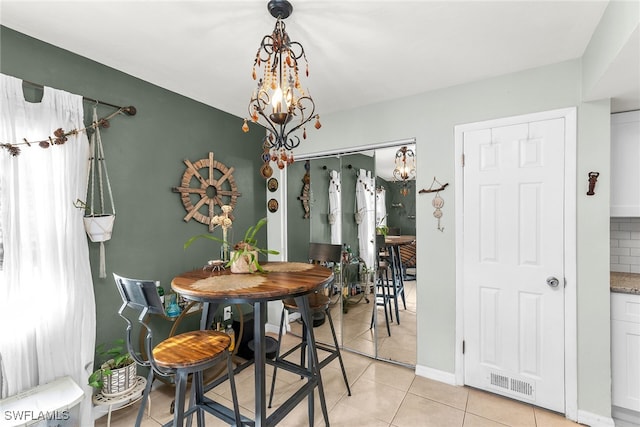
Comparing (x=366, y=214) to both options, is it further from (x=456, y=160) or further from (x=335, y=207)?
(x=456, y=160)

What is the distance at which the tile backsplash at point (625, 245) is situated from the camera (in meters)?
2.37

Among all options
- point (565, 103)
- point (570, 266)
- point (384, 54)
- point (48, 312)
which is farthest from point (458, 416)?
point (48, 312)

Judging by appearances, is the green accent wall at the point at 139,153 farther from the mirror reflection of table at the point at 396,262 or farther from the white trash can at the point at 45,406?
the mirror reflection of table at the point at 396,262

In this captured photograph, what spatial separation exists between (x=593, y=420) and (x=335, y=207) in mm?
2602

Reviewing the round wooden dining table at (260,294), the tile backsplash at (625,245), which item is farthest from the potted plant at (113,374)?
the tile backsplash at (625,245)

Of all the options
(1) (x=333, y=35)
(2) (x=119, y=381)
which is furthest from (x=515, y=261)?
(2) (x=119, y=381)

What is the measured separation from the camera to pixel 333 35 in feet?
5.99

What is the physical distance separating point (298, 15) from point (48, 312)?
2.37 m

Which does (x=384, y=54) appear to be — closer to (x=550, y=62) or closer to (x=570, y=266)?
(x=550, y=62)

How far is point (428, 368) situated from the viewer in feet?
8.53

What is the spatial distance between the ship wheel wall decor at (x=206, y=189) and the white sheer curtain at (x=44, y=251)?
0.82 m

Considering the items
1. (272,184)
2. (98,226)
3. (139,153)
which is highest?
(139,153)

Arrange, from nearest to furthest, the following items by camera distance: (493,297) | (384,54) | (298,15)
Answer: (298,15)
(384,54)
(493,297)

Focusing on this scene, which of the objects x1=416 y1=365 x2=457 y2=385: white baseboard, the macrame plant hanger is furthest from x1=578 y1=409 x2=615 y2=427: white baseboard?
the macrame plant hanger
